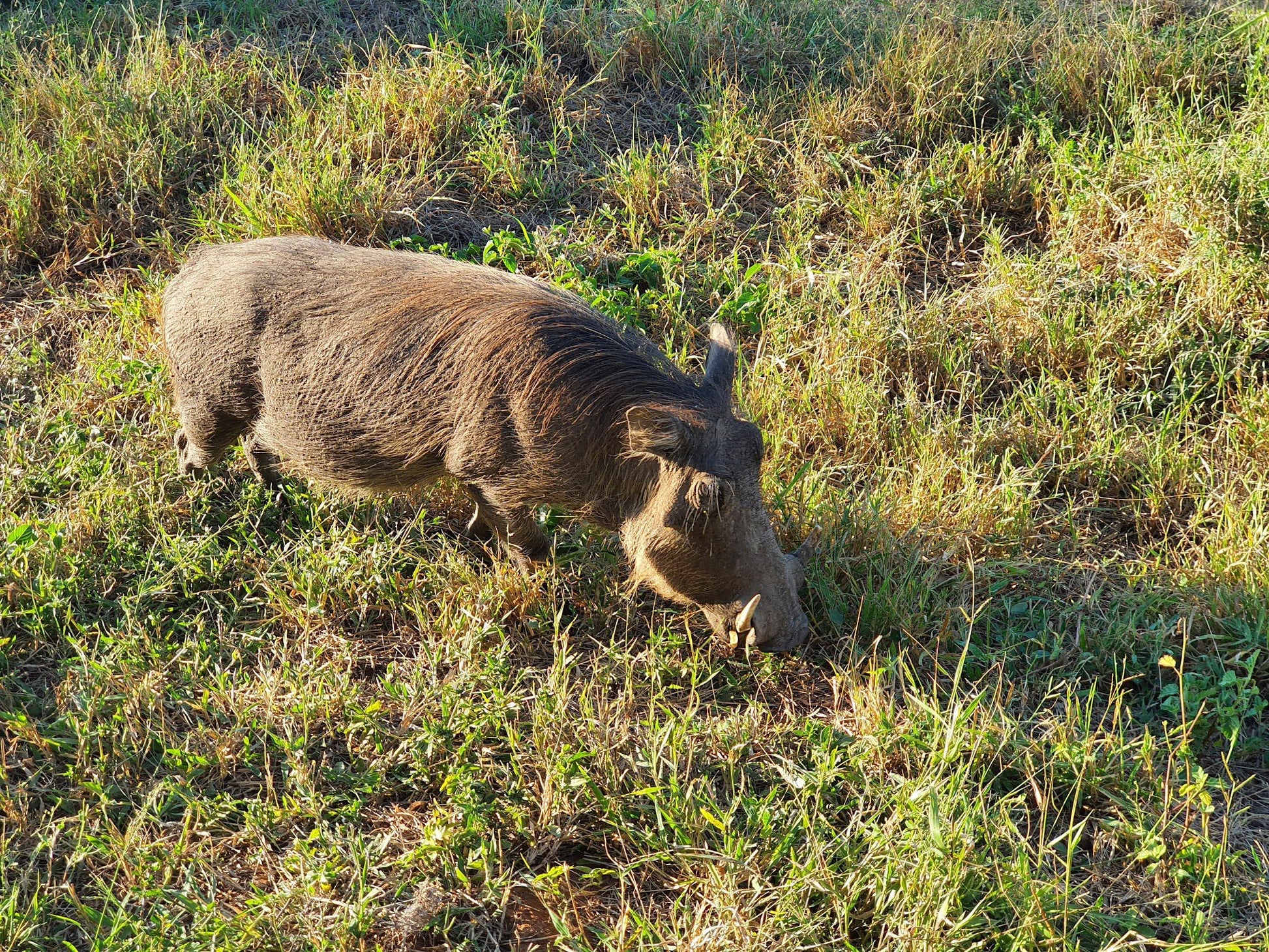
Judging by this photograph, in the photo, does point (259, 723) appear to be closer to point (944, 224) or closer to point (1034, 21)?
point (944, 224)

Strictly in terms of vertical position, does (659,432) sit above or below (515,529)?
above

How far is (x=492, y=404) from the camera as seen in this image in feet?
11.7

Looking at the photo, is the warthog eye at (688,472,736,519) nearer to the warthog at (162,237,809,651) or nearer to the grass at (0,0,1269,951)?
the warthog at (162,237,809,651)

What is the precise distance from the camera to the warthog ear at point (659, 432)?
328 centimetres

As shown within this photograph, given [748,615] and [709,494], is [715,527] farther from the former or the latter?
[748,615]

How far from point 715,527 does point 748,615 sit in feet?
0.93

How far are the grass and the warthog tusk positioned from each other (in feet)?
0.63

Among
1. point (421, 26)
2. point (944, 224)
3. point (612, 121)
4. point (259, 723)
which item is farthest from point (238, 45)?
point (259, 723)

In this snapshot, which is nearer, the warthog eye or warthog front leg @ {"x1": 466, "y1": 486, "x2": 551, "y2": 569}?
the warthog eye

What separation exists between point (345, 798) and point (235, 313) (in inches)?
62.6

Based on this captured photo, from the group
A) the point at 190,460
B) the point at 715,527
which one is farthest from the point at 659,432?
the point at 190,460

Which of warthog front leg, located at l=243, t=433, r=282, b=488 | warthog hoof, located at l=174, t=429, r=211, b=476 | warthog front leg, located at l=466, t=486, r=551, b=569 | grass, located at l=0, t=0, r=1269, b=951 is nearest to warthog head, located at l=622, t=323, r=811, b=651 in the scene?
grass, located at l=0, t=0, r=1269, b=951

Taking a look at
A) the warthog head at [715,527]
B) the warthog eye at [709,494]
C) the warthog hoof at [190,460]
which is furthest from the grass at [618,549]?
the warthog eye at [709,494]

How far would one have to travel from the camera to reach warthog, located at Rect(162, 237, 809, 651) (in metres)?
3.44
